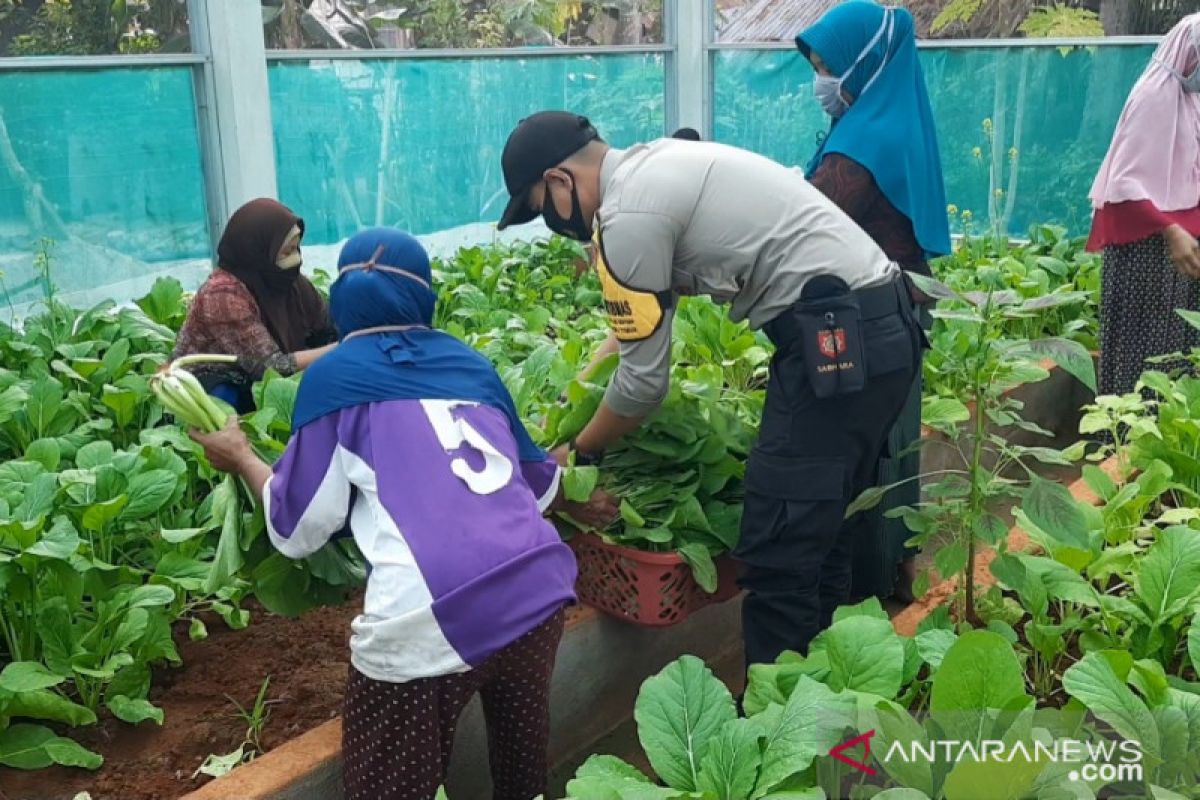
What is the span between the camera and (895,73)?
3.49 m

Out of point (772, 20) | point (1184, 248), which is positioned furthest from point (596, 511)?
point (772, 20)

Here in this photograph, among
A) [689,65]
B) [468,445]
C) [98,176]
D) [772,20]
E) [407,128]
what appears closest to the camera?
[468,445]

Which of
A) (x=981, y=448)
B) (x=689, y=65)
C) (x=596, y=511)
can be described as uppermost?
(x=689, y=65)

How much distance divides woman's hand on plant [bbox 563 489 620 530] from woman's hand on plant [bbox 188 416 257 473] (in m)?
0.80

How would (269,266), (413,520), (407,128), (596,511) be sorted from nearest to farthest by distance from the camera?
(413,520) < (596,511) < (269,266) < (407,128)

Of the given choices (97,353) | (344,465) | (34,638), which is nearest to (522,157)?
(344,465)

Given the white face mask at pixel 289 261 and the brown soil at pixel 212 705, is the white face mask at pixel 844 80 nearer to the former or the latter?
the brown soil at pixel 212 705

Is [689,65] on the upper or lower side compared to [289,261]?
upper

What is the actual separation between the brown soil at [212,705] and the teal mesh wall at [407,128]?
3666mm

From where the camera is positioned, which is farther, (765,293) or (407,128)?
(407,128)

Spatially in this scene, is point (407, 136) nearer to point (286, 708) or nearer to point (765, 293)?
point (765, 293)

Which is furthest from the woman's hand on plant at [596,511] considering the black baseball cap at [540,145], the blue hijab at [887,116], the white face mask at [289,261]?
the white face mask at [289,261]

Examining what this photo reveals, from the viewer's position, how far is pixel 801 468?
2.66 metres

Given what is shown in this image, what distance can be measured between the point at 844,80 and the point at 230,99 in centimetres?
→ 341
